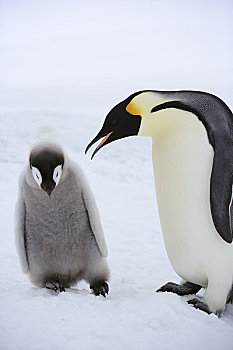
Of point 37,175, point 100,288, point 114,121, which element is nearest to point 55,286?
point 100,288

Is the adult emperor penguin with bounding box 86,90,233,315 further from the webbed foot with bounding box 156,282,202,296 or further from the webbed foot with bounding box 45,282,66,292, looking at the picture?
the webbed foot with bounding box 45,282,66,292

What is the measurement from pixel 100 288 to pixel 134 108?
1.22 ft

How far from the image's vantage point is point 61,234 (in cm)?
89

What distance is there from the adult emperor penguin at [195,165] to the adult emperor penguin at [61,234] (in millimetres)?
139

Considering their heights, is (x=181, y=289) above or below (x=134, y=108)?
below

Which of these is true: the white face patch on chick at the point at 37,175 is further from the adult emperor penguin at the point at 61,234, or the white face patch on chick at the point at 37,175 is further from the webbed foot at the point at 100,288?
the webbed foot at the point at 100,288

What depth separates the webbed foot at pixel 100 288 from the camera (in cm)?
89

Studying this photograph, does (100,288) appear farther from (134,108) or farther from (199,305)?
(134,108)

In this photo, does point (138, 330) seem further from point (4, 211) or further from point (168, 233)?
point (4, 211)

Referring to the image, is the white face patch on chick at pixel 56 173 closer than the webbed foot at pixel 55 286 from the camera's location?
Yes


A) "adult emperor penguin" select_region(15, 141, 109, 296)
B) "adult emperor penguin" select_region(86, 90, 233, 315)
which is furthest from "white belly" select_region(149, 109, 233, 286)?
"adult emperor penguin" select_region(15, 141, 109, 296)

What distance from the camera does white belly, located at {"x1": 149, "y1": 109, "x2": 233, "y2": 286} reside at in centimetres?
79

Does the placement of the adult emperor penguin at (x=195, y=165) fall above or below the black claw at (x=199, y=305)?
above

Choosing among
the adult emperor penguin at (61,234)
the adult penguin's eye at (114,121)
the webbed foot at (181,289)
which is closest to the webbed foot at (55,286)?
the adult emperor penguin at (61,234)
